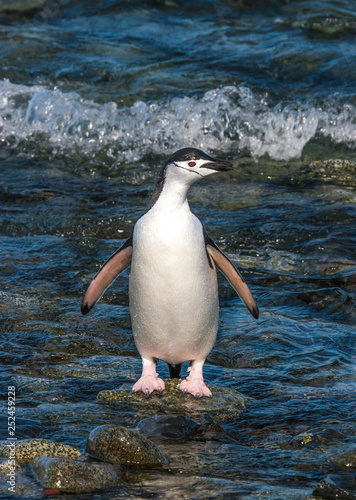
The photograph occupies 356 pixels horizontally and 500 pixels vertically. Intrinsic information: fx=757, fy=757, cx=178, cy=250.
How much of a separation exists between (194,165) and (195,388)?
1.34m

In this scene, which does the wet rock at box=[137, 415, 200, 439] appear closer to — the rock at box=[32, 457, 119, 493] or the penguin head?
the rock at box=[32, 457, 119, 493]

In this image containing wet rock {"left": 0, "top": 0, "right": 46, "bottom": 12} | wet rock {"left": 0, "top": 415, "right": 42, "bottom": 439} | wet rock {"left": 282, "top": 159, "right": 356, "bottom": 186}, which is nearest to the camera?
wet rock {"left": 0, "top": 415, "right": 42, "bottom": 439}

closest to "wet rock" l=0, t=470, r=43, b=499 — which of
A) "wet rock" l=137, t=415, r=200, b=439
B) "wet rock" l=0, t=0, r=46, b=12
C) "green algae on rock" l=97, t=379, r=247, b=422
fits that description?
"wet rock" l=137, t=415, r=200, b=439

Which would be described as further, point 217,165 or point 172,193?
point 172,193

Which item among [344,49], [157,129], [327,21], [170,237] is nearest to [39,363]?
[170,237]

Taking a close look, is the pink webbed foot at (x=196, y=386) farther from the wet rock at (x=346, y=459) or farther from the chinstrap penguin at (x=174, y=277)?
the wet rock at (x=346, y=459)

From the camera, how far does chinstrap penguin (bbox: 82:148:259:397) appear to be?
440 centimetres

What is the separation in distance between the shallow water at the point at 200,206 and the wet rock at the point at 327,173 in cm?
8

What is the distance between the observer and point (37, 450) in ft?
12.0

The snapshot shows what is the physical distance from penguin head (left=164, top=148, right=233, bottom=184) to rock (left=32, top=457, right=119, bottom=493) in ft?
5.83

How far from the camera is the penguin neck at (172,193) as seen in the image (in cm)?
443

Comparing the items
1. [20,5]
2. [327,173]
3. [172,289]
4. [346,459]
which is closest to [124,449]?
[346,459]

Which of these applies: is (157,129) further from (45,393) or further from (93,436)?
(93,436)

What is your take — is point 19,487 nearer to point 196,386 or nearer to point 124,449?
point 124,449
